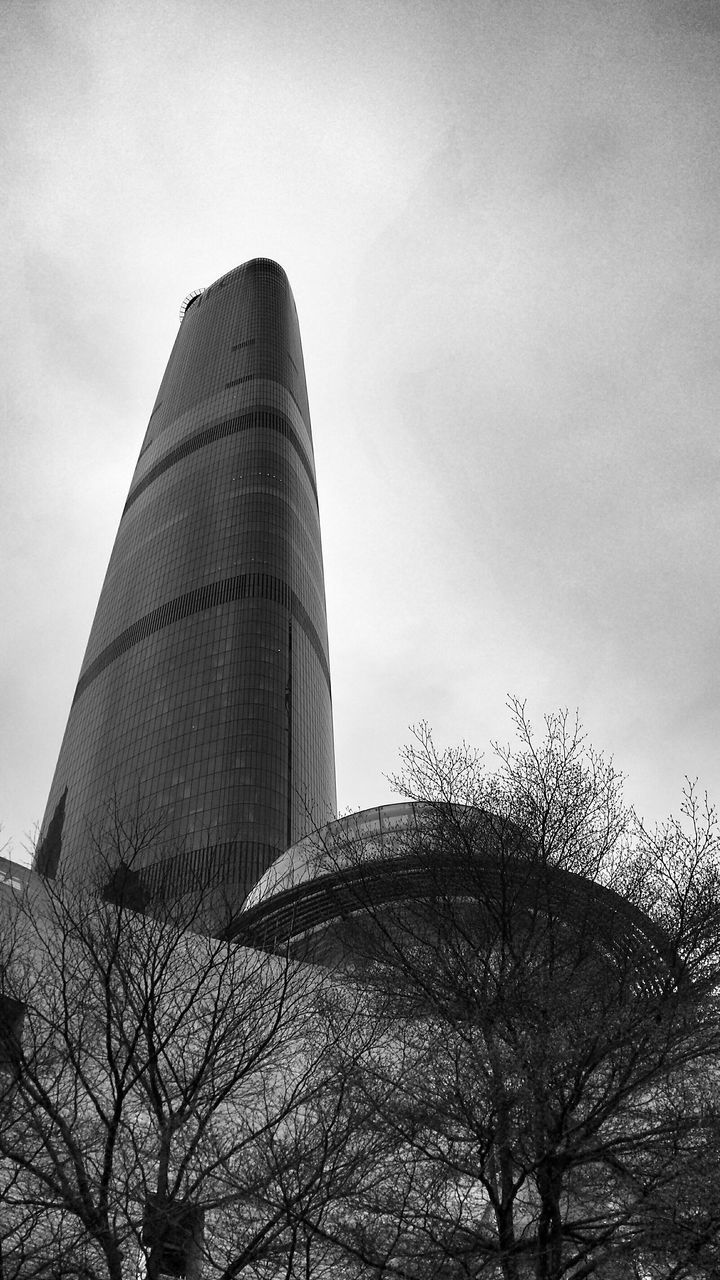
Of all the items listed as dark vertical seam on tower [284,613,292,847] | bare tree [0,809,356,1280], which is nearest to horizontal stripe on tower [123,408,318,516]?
dark vertical seam on tower [284,613,292,847]

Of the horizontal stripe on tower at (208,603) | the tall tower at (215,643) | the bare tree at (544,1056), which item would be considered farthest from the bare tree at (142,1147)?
the horizontal stripe on tower at (208,603)

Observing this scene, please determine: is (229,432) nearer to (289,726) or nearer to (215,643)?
(215,643)

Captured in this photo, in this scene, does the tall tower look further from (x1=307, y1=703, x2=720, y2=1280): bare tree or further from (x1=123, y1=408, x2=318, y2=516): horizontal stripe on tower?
(x1=307, y1=703, x2=720, y2=1280): bare tree

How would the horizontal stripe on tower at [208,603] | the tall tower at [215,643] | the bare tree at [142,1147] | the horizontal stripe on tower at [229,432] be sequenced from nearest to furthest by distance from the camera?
the bare tree at [142,1147]
the tall tower at [215,643]
the horizontal stripe on tower at [208,603]
the horizontal stripe on tower at [229,432]

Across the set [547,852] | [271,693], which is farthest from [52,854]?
[547,852]

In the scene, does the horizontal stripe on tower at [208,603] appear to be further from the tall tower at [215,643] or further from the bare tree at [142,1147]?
the bare tree at [142,1147]

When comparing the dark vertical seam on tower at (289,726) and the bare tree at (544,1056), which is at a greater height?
the dark vertical seam on tower at (289,726)

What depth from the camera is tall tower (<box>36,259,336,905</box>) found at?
98.6 meters

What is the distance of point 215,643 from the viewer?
109062 mm

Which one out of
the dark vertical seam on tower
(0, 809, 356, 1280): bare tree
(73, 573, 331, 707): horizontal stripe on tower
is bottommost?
(0, 809, 356, 1280): bare tree

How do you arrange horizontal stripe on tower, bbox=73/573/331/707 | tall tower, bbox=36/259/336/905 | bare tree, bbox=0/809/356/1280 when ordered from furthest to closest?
horizontal stripe on tower, bbox=73/573/331/707 < tall tower, bbox=36/259/336/905 < bare tree, bbox=0/809/356/1280

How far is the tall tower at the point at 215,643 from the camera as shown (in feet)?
323

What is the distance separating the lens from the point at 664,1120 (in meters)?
11.5

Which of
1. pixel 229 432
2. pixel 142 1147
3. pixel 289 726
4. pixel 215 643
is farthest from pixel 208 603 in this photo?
pixel 142 1147
